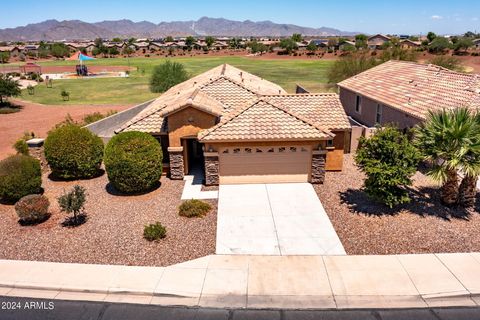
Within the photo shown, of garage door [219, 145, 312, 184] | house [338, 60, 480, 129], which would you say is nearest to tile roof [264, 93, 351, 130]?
garage door [219, 145, 312, 184]

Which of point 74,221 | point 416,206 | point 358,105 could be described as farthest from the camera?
point 358,105

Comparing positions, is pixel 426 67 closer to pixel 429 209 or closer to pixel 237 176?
pixel 429 209

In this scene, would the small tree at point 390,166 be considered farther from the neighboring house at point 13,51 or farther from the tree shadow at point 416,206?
the neighboring house at point 13,51

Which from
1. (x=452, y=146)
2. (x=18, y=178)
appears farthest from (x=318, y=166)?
→ (x=18, y=178)

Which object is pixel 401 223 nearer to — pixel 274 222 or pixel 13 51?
pixel 274 222

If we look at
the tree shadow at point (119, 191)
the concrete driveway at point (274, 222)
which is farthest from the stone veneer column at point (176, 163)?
the concrete driveway at point (274, 222)

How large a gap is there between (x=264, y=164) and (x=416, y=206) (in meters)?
6.70

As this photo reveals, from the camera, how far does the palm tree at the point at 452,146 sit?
44.7 feet

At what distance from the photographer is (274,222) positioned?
564 inches

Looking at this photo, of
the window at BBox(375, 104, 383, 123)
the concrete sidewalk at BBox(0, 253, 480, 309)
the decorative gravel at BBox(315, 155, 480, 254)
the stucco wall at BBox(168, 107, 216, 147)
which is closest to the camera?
the concrete sidewalk at BBox(0, 253, 480, 309)

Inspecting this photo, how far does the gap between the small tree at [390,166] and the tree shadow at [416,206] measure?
22.6 inches

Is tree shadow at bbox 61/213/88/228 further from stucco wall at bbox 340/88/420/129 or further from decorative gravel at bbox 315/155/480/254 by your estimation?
stucco wall at bbox 340/88/420/129

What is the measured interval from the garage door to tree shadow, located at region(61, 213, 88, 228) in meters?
6.24

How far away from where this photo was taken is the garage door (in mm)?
17328
